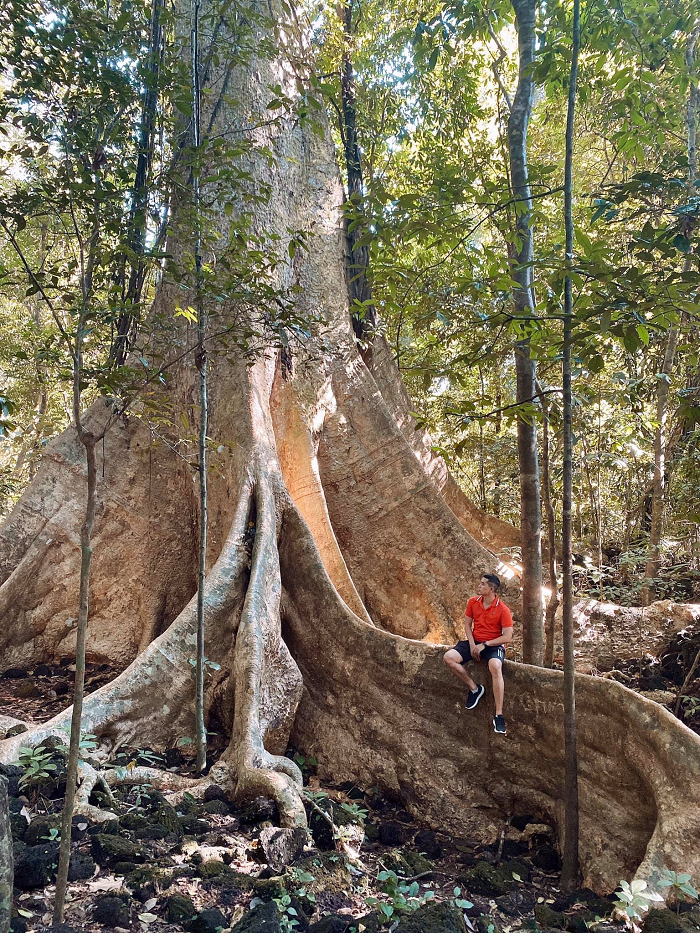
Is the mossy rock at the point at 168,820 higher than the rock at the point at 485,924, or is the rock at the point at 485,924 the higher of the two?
the mossy rock at the point at 168,820

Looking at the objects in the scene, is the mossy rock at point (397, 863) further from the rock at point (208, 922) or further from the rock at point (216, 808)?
the rock at point (208, 922)

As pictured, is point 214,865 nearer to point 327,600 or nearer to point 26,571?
point 327,600

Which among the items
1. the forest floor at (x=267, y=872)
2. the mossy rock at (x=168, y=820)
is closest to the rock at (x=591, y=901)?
the forest floor at (x=267, y=872)

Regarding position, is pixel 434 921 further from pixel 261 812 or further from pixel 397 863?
pixel 261 812

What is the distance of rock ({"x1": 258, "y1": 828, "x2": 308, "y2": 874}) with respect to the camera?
2.95 m

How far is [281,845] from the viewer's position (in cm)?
303

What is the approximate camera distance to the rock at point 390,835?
3.74 metres

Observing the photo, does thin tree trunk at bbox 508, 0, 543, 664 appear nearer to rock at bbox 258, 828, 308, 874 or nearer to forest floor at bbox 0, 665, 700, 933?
forest floor at bbox 0, 665, 700, 933

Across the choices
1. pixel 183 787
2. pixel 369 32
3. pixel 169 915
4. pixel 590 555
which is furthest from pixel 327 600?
pixel 369 32

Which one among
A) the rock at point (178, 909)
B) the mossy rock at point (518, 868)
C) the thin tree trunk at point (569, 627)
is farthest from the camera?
the mossy rock at point (518, 868)

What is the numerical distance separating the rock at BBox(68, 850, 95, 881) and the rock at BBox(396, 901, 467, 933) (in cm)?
128

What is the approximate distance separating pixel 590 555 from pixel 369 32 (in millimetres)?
8332

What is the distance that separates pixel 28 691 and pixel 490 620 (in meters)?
3.80

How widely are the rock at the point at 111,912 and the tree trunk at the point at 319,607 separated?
979 millimetres
